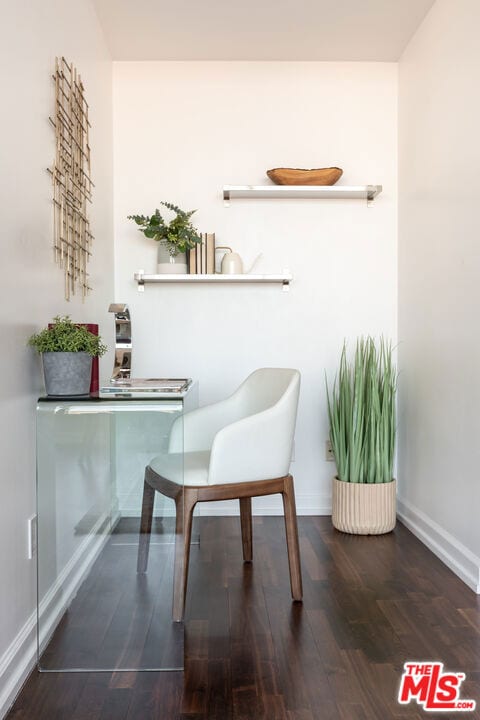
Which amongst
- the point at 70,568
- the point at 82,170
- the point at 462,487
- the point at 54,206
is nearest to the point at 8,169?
the point at 54,206

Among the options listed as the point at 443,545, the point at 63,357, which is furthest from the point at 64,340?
the point at 443,545

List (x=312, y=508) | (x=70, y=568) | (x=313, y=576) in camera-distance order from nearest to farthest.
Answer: (x=70, y=568) → (x=313, y=576) → (x=312, y=508)

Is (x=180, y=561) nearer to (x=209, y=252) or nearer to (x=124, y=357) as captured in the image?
(x=124, y=357)

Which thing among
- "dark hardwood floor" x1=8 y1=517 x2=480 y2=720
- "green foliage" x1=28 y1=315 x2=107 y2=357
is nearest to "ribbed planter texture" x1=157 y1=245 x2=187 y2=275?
"dark hardwood floor" x1=8 y1=517 x2=480 y2=720

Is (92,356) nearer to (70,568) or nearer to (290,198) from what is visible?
(70,568)

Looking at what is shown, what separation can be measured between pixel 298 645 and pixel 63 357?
113 cm

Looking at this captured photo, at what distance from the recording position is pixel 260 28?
324 centimetres

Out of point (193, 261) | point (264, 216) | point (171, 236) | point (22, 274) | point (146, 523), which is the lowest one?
point (146, 523)

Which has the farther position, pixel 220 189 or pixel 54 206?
pixel 220 189

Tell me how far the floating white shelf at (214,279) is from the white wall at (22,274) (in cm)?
104

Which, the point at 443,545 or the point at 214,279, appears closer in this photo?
the point at 443,545

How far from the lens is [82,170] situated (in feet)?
8.93

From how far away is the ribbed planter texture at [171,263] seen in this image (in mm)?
3434

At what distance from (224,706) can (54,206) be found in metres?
1.67
